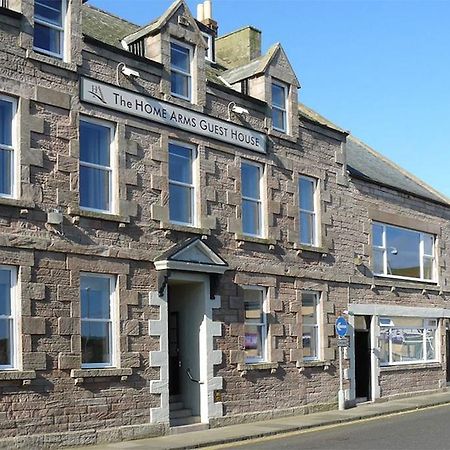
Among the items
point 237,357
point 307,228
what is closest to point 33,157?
point 237,357

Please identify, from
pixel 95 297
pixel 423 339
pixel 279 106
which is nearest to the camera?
pixel 95 297

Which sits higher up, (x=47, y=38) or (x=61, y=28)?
(x=61, y=28)

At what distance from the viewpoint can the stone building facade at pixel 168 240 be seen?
1497 cm

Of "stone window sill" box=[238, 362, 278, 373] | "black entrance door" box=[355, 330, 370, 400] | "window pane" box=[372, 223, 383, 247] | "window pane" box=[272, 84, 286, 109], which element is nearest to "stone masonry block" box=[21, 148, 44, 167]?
"stone window sill" box=[238, 362, 278, 373]

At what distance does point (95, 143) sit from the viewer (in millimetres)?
16672

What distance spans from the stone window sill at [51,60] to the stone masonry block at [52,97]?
20.3 inches

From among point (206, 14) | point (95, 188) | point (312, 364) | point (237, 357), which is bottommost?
point (312, 364)

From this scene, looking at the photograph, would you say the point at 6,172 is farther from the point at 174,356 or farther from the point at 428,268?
the point at 428,268

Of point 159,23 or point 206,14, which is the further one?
point 206,14

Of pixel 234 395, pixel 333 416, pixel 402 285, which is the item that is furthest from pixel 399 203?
pixel 234 395

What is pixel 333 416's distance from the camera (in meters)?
20.6

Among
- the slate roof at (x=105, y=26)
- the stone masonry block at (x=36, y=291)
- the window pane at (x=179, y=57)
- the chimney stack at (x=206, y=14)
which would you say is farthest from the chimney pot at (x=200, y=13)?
the stone masonry block at (x=36, y=291)

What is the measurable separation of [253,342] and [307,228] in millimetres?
4057

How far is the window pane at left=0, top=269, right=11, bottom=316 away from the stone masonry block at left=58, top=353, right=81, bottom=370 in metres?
1.37
